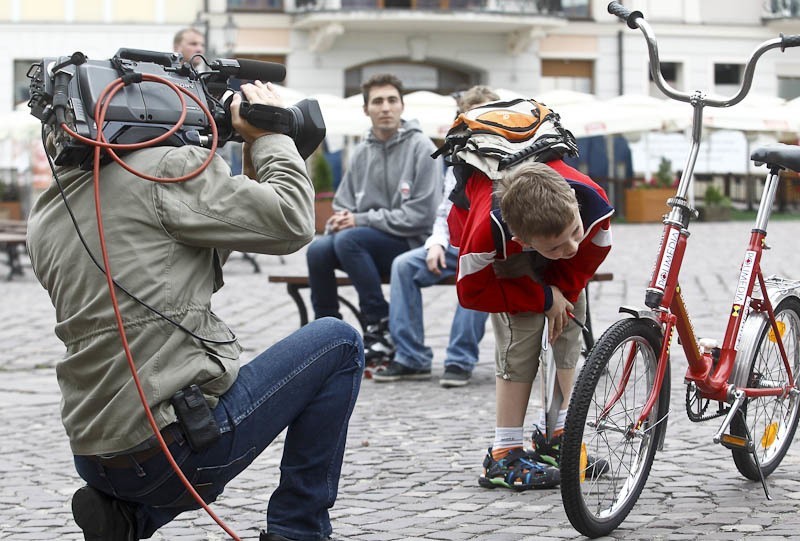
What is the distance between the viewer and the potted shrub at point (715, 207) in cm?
2831

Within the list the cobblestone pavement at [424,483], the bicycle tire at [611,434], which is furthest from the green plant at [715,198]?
the bicycle tire at [611,434]

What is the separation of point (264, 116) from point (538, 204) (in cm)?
92

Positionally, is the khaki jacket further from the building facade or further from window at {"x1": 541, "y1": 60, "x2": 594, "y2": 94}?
window at {"x1": 541, "y1": 60, "x2": 594, "y2": 94}

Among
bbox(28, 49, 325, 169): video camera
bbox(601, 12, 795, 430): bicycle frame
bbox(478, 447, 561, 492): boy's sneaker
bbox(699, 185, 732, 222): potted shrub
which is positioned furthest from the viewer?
bbox(699, 185, 732, 222): potted shrub

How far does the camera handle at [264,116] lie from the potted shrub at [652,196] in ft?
81.4

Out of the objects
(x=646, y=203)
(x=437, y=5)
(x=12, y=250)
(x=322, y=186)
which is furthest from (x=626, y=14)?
(x=437, y=5)

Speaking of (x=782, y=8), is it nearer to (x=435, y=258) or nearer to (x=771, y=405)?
(x=435, y=258)

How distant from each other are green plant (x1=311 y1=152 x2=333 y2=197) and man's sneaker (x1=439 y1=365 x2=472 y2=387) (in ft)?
58.1

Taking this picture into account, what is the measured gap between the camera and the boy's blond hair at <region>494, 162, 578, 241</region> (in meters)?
3.89

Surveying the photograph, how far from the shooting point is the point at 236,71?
134 inches

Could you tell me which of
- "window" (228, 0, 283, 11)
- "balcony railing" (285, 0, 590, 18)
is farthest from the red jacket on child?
"window" (228, 0, 283, 11)

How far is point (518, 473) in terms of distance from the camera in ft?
15.4

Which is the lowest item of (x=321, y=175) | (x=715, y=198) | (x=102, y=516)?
(x=715, y=198)

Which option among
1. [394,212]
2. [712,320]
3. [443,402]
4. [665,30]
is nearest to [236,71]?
[443,402]
